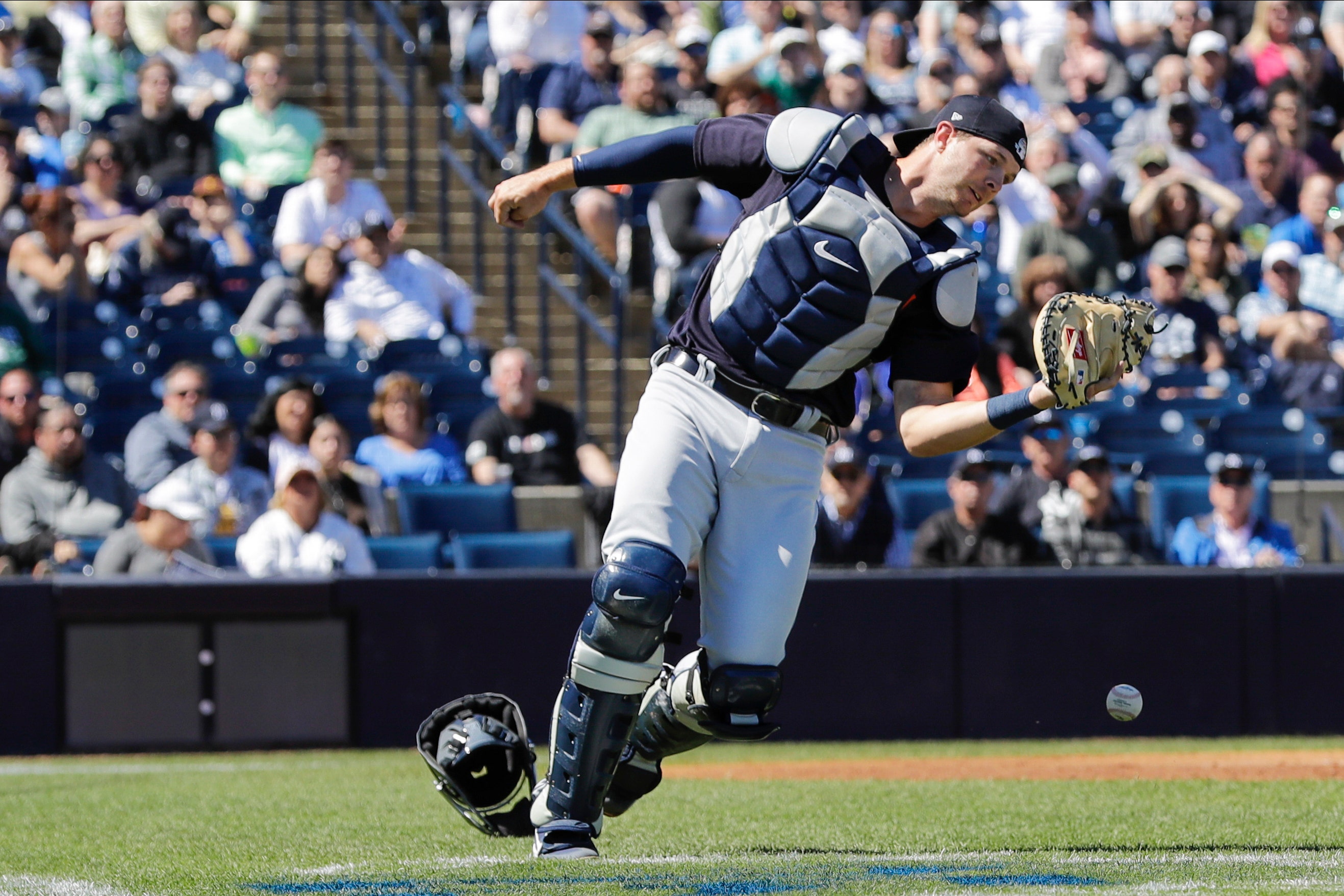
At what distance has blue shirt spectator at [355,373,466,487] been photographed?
10078 mm

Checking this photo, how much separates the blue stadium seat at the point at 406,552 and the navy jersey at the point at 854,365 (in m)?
4.79

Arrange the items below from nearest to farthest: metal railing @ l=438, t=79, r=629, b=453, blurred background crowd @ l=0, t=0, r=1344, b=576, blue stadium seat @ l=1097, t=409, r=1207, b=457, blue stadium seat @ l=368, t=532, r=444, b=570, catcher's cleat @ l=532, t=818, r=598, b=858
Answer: catcher's cleat @ l=532, t=818, r=598, b=858 < blue stadium seat @ l=368, t=532, r=444, b=570 < blurred background crowd @ l=0, t=0, r=1344, b=576 < blue stadium seat @ l=1097, t=409, r=1207, b=457 < metal railing @ l=438, t=79, r=629, b=453

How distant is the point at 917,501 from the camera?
10016 mm

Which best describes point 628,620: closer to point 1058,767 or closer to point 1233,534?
point 1058,767

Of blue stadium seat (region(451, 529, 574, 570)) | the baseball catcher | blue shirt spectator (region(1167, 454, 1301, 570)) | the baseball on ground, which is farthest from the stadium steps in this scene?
the baseball catcher

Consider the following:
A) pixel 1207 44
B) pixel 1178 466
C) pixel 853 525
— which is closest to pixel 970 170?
pixel 853 525

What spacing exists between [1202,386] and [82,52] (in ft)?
25.9

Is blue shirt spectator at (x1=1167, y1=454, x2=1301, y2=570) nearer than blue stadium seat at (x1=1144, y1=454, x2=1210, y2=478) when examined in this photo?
Yes

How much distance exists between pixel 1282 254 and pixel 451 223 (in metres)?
5.61

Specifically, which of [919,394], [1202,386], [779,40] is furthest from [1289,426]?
[919,394]

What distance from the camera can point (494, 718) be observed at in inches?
209

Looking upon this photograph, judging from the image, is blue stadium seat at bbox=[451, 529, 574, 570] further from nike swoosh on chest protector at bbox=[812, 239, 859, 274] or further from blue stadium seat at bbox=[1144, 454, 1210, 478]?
nike swoosh on chest protector at bbox=[812, 239, 859, 274]

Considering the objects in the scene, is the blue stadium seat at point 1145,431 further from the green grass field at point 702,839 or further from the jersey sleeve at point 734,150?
the jersey sleeve at point 734,150

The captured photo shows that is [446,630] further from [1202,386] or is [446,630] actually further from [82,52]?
[82,52]
